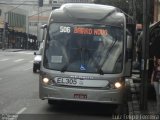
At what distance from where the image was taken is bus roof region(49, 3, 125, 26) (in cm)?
1379

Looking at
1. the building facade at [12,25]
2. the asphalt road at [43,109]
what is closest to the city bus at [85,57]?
the asphalt road at [43,109]

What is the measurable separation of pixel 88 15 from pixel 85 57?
1.17 metres

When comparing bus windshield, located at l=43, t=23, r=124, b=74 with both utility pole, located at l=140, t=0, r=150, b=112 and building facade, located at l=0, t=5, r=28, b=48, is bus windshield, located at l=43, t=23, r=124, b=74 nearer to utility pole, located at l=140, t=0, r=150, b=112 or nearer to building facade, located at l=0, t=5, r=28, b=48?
utility pole, located at l=140, t=0, r=150, b=112

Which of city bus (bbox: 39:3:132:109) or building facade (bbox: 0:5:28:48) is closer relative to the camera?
city bus (bbox: 39:3:132:109)

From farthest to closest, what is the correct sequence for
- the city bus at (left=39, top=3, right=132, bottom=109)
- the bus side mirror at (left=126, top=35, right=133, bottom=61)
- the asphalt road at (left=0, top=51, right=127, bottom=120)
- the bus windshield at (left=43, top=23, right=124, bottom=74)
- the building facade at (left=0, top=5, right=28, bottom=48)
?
the building facade at (left=0, top=5, right=28, bottom=48) < the bus side mirror at (left=126, top=35, right=133, bottom=61) < the bus windshield at (left=43, top=23, right=124, bottom=74) < the city bus at (left=39, top=3, right=132, bottom=109) < the asphalt road at (left=0, top=51, right=127, bottom=120)

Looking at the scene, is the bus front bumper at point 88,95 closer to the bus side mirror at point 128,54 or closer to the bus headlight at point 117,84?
the bus headlight at point 117,84

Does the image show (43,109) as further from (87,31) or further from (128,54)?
(128,54)

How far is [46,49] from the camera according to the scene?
1377 cm

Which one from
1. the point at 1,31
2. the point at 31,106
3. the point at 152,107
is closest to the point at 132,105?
the point at 152,107

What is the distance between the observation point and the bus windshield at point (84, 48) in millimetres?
13383

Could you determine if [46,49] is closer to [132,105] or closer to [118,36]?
[118,36]

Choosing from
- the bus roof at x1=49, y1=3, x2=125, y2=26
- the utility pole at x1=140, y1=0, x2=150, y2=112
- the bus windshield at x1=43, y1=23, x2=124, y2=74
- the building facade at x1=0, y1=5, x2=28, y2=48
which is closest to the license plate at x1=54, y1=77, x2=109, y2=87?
the bus windshield at x1=43, y1=23, x2=124, y2=74

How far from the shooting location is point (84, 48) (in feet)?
44.4

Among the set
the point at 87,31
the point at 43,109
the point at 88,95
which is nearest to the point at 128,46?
the point at 87,31
